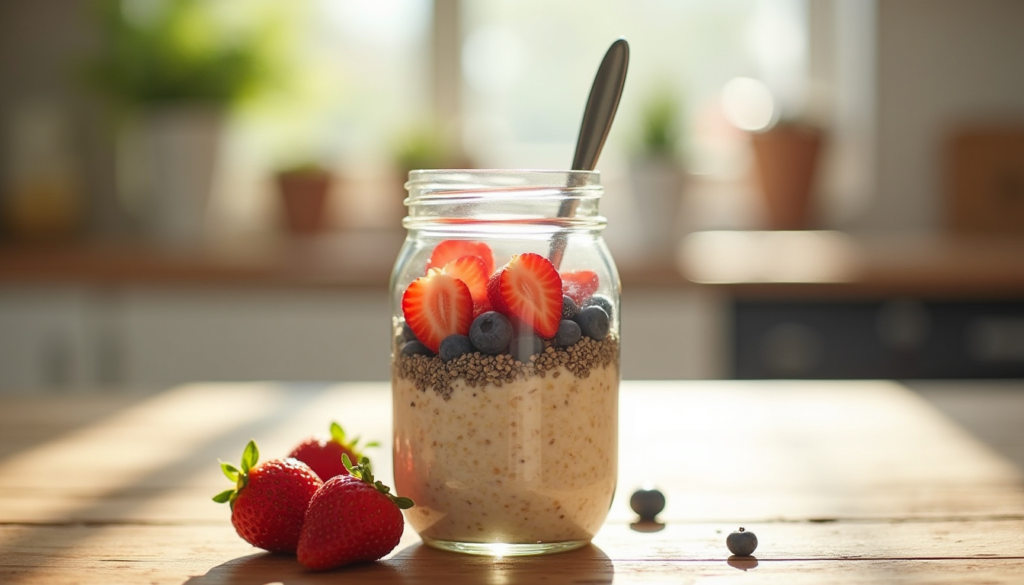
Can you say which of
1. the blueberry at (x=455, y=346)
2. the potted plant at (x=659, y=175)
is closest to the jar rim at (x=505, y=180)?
the blueberry at (x=455, y=346)

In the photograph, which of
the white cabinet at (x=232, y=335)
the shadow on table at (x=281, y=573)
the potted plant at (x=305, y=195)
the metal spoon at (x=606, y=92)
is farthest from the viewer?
the potted plant at (x=305, y=195)

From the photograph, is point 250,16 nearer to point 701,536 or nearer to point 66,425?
point 66,425

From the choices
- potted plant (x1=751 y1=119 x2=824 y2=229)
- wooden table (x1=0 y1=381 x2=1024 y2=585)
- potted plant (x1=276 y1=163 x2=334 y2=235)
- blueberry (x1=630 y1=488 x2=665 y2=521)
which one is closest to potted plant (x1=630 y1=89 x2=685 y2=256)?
potted plant (x1=751 y1=119 x2=824 y2=229)

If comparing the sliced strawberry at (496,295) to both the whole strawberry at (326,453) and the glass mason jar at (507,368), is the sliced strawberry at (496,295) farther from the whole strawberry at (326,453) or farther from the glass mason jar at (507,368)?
the whole strawberry at (326,453)

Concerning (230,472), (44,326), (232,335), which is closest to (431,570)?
(230,472)

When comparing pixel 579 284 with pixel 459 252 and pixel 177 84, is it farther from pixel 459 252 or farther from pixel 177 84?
pixel 177 84

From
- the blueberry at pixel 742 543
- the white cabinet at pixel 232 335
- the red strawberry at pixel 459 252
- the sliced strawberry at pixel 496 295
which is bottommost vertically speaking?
the white cabinet at pixel 232 335
